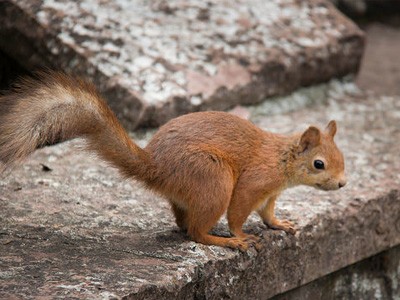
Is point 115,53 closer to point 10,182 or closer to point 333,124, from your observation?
point 10,182

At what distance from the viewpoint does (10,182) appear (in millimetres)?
3670

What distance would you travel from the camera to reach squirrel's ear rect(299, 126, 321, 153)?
10.7 feet

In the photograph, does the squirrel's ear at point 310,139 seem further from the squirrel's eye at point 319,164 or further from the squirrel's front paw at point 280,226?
the squirrel's front paw at point 280,226

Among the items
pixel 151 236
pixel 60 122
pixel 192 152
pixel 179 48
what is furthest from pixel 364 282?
pixel 60 122

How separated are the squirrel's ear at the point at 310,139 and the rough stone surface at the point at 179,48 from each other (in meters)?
1.22

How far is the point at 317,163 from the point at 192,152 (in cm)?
56

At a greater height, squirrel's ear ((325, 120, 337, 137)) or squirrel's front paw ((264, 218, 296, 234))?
squirrel's ear ((325, 120, 337, 137))

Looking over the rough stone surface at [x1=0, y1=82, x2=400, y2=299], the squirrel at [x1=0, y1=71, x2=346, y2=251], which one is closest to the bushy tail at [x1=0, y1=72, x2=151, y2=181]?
the squirrel at [x1=0, y1=71, x2=346, y2=251]

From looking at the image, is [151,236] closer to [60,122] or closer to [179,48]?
[60,122]

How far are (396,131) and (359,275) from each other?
113cm

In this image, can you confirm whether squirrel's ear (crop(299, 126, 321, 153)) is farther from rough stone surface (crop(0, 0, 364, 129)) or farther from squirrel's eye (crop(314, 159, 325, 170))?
rough stone surface (crop(0, 0, 364, 129))

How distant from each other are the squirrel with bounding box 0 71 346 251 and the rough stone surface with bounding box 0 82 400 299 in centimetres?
12

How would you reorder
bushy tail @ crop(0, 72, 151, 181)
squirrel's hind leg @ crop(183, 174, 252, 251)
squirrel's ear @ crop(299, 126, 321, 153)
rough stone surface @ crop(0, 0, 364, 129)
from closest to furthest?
bushy tail @ crop(0, 72, 151, 181) < squirrel's hind leg @ crop(183, 174, 252, 251) < squirrel's ear @ crop(299, 126, 321, 153) < rough stone surface @ crop(0, 0, 364, 129)

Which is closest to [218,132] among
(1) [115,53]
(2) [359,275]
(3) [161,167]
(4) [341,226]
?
(3) [161,167]
